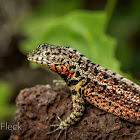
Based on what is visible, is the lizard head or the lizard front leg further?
the lizard head

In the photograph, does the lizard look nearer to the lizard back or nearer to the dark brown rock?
the lizard back

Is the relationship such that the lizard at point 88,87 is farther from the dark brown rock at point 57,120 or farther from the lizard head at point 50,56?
the dark brown rock at point 57,120

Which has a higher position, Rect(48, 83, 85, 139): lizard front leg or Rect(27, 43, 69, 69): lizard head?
Rect(27, 43, 69, 69): lizard head

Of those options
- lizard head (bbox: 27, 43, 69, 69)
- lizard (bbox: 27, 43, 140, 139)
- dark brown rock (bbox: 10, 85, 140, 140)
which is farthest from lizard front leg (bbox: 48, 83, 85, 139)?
lizard head (bbox: 27, 43, 69, 69)

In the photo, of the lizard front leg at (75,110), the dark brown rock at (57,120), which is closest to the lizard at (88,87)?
the lizard front leg at (75,110)

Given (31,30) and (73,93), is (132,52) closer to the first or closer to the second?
(31,30)

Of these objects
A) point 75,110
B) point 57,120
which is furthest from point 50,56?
point 57,120

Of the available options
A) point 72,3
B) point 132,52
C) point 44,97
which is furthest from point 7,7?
point 44,97

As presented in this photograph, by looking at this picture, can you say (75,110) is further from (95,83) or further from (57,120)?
(95,83)
